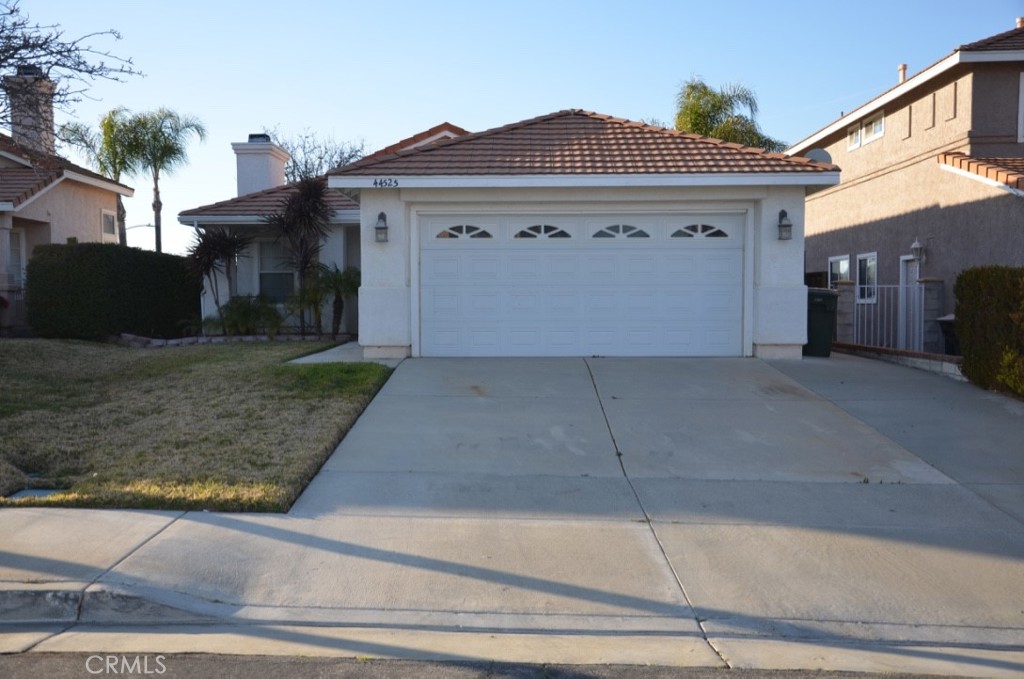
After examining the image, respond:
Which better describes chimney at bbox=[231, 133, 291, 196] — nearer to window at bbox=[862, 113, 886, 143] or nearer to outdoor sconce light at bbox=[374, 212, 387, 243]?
outdoor sconce light at bbox=[374, 212, 387, 243]

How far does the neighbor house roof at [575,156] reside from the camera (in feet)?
45.1

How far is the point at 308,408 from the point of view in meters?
10.6

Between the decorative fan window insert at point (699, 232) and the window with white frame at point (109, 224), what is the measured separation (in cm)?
1913

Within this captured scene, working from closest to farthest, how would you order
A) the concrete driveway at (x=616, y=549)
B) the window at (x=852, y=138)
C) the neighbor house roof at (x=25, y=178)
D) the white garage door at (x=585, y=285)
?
1. the concrete driveway at (x=616, y=549)
2. the white garage door at (x=585, y=285)
3. the neighbor house roof at (x=25, y=178)
4. the window at (x=852, y=138)

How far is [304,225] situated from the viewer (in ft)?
59.6

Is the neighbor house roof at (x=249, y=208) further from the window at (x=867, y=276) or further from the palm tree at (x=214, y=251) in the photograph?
the window at (x=867, y=276)

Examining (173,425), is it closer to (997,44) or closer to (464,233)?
(464,233)

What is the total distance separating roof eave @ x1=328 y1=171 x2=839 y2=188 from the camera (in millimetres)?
13656

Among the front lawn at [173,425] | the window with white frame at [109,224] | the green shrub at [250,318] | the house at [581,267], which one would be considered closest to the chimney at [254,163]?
the green shrub at [250,318]

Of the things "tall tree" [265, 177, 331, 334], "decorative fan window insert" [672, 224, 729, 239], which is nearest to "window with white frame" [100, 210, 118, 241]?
"tall tree" [265, 177, 331, 334]

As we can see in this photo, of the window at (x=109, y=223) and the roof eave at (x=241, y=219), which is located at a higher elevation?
the window at (x=109, y=223)

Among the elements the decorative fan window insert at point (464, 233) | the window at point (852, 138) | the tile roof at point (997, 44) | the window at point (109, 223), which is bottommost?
the decorative fan window insert at point (464, 233)

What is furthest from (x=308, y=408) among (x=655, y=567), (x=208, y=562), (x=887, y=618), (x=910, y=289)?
(x=910, y=289)

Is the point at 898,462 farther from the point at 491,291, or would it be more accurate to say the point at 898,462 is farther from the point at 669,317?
the point at 491,291
